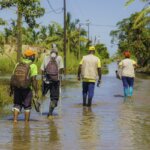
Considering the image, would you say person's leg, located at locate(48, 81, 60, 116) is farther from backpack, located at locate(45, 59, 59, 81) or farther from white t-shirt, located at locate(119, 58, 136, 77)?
white t-shirt, located at locate(119, 58, 136, 77)

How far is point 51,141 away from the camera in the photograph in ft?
31.6

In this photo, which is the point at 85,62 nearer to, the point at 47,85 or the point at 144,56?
the point at 47,85

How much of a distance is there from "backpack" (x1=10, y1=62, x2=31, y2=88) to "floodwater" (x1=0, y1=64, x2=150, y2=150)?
84 centimetres

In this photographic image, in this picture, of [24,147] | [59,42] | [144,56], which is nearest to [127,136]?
[24,147]

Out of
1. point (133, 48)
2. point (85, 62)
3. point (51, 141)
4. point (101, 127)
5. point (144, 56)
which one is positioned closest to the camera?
point (51, 141)

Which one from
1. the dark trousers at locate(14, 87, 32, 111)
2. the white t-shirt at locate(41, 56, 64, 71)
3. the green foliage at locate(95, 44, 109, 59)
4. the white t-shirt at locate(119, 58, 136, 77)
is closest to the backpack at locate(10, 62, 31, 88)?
the dark trousers at locate(14, 87, 32, 111)

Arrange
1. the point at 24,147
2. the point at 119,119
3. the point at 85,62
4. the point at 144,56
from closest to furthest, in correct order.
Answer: the point at 24,147 < the point at 119,119 < the point at 85,62 < the point at 144,56

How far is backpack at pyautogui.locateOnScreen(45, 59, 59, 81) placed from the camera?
13.3m

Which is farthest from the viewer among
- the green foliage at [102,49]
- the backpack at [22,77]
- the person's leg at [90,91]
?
the green foliage at [102,49]

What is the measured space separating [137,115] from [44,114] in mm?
2301

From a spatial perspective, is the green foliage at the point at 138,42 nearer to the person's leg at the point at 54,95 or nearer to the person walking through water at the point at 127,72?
the person walking through water at the point at 127,72

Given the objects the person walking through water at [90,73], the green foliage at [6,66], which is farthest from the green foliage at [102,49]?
the person walking through water at [90,73]

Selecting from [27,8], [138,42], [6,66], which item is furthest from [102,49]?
[27,8]

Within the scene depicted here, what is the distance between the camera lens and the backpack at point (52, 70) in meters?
13.3
